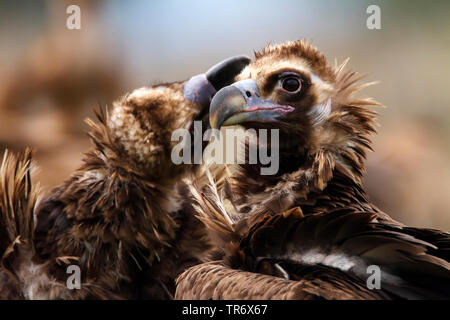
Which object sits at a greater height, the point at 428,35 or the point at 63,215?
the point at 428,35

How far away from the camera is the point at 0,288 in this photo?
3.23 ft

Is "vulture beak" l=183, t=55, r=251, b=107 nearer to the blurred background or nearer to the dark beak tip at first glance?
the dark beak tip

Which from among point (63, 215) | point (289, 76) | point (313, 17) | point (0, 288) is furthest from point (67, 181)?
point (313, 17)

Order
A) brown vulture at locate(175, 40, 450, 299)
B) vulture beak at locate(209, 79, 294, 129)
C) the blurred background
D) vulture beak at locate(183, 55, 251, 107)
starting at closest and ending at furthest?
brown vulture at locate(175, 40, 450, 299), vulture beak at locate(209, 79, 294, 129), vulture beak at locate(183, 55, 251, 107), the blurred background

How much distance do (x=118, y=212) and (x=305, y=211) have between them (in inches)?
15.5

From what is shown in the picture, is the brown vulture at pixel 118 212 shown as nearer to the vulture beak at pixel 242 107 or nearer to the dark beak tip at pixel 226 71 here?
the dark beak tip at pixel 226 71

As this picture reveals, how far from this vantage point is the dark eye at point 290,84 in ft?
3.39

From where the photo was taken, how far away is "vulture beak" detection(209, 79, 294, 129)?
3.32ft

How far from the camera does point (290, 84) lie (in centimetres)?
103

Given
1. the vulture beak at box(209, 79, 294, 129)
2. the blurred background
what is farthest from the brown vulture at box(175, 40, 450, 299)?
the blurred background

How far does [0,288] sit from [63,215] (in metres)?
0.19

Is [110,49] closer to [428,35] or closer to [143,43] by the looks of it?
[143,43]

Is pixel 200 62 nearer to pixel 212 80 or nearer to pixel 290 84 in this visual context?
pixel 212 80
